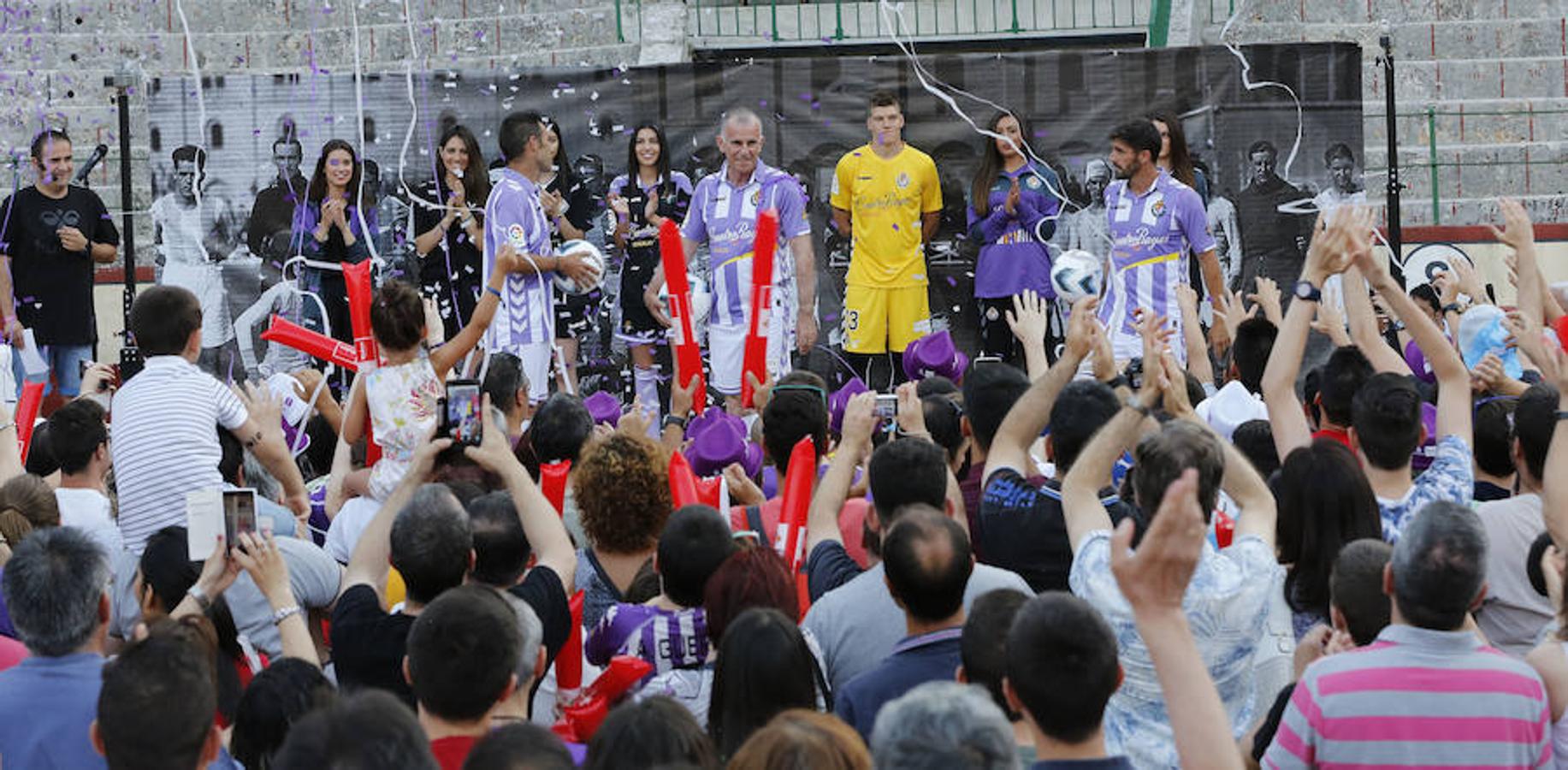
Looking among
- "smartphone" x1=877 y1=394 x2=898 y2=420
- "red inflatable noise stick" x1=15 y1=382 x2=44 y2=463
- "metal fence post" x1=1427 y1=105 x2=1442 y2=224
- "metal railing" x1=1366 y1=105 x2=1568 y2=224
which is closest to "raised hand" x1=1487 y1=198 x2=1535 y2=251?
"smartphone" x1=877 y1=394 x2=898 y2=420

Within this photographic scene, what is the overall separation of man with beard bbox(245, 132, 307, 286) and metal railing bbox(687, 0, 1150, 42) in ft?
15.2

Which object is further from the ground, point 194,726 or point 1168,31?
point 1168,31

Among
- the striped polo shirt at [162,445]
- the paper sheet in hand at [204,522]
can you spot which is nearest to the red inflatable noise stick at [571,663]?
the paper sheet in hand at [204,522]

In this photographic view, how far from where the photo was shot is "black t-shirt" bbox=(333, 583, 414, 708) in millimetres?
4234

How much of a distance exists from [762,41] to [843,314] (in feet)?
16.6

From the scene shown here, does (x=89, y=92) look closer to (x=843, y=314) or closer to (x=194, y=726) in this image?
(x=843, y=314)

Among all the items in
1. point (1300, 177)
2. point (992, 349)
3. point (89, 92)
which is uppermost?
point (89, 92)

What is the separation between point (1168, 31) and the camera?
1572 centimetres

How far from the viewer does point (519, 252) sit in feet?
31.7

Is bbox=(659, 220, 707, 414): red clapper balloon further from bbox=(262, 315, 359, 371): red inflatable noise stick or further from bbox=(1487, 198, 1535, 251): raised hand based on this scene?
bbox=(1487, 198, 1535, 251): raised hand

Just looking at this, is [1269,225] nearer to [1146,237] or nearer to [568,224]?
[1146,237]

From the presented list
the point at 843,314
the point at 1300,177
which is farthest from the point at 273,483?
the point at 1300,177

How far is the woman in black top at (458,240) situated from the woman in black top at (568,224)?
17.7 inches

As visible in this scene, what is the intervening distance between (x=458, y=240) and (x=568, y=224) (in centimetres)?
66
